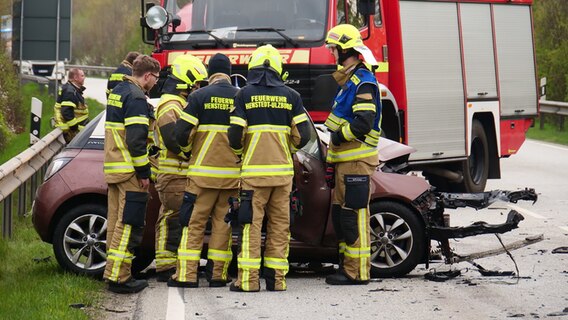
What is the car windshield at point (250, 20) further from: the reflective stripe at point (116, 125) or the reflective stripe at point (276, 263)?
the reflective stripe at point (276, 263)

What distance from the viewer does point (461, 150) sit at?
17.2 meters

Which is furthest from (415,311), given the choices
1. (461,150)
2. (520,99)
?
(520,99)

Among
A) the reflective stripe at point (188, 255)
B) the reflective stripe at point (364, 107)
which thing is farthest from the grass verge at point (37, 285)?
the reflective stripe at point (364, 107)

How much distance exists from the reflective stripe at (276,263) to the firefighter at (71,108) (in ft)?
25.2

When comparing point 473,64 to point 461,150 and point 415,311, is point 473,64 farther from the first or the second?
point 415,311

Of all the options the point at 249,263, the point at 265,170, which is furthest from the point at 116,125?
the point at 249,263

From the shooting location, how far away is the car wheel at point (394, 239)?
10305 mm

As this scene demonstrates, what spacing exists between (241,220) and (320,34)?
4767mm

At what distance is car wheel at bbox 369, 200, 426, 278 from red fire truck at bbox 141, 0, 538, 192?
3761mm

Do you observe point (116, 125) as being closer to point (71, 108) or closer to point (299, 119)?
point (299, 119)

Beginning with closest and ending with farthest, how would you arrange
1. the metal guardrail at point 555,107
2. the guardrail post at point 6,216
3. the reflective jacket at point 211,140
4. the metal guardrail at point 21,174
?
1. the reflective jacket at point 211,140
2. the metal guardrail at point 21,174
3. the guardrail post at point 6,216
4. the metal guardrail at point 555,107

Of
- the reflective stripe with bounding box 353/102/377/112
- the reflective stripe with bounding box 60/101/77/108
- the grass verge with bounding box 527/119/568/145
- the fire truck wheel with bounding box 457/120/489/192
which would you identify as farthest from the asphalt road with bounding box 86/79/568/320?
the grass verge with bounding box 527/119/568/145

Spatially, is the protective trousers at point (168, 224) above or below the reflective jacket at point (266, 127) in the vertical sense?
below

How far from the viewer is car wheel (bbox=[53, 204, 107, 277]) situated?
1023 cm
